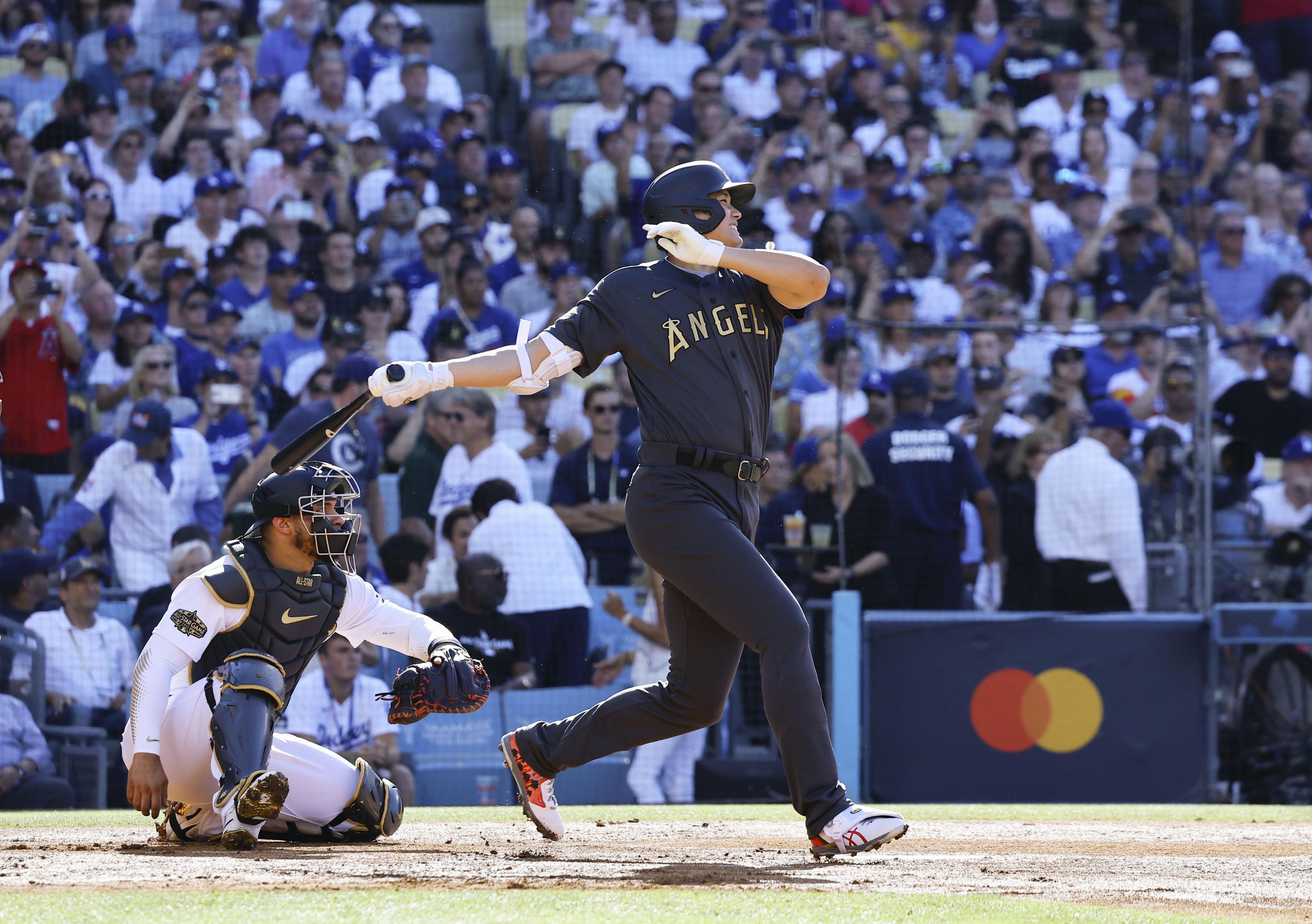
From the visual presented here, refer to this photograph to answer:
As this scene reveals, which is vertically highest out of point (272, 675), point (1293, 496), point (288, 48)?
point (288, 48)

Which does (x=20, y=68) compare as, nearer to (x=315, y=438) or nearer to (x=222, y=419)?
(x=222, y=419)

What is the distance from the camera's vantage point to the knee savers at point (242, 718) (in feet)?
13.4

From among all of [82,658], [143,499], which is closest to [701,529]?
[82,658]

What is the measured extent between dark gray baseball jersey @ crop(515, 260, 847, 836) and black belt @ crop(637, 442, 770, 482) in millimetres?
17

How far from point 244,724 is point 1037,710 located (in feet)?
16.5

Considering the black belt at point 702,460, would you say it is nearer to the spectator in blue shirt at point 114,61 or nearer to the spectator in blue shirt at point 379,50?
the spectator in blue shirt at point 379,50

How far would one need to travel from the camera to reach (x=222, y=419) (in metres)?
8.92

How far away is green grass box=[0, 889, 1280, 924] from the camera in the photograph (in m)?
2.98

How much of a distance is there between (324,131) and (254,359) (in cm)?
265

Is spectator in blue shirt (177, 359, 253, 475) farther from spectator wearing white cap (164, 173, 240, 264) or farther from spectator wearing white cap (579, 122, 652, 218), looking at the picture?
spectator wearing white cap (579, 122, 652, 218)

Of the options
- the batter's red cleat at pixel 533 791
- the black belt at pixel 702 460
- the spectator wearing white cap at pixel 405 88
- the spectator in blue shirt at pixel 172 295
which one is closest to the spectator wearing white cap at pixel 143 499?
the spectator in blue shirt at pixel 172 295

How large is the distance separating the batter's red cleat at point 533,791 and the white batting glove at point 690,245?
54.8 inches

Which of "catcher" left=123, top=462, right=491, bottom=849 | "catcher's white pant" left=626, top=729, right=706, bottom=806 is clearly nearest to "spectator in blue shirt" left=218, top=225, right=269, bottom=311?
"catcher's white pant" left=626, top=729, right=706, bottom=806

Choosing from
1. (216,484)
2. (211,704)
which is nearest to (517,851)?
(211,704)
